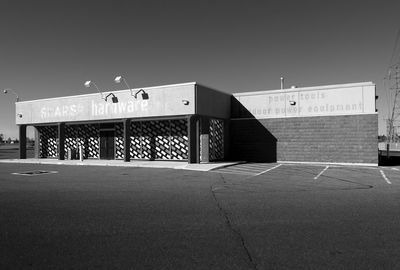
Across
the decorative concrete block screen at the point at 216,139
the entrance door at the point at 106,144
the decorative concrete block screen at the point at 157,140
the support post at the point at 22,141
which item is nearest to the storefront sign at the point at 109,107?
the support post at the point at 22,141

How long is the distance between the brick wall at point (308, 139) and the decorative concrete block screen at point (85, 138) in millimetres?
10435

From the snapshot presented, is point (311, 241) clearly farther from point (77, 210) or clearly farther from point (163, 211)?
point (77, 210)

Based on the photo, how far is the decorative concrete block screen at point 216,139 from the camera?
20355mm

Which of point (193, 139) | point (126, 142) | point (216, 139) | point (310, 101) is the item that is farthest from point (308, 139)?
point (126, 142)

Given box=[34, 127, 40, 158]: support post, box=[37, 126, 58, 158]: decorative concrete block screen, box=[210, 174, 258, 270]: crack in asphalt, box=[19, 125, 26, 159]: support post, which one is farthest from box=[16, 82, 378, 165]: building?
box=[210, 174, 258, 270]: crack in asphalt

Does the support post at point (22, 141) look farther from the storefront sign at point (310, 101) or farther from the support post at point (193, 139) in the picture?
the storefront sign at point (310, 101)

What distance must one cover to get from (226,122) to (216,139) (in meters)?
1.33

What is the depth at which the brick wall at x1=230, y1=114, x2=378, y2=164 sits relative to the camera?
58.1ft

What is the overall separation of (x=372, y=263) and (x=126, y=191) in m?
6.84

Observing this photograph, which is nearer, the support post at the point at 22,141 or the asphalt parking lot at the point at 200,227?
the asphalt parking lot at the point at 200,227

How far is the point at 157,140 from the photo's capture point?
21.6 metres

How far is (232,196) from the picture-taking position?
8.45m

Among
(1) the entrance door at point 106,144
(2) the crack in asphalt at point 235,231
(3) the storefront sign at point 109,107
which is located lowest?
(2) the crack in asphalt at point 235,231

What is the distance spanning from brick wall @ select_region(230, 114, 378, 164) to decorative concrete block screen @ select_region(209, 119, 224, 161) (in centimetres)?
77
